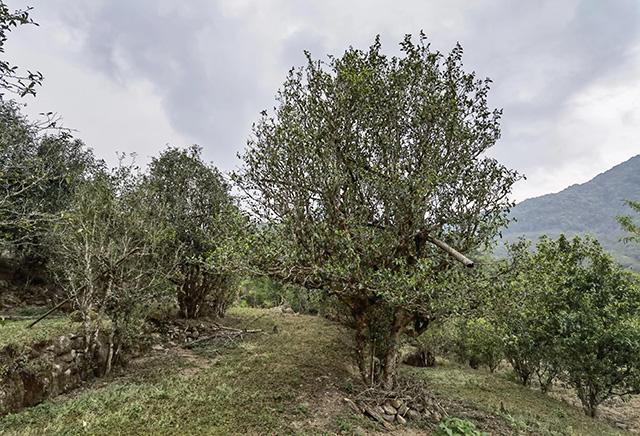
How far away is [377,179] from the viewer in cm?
970

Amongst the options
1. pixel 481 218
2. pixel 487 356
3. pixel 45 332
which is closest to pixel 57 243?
pixel 45 332

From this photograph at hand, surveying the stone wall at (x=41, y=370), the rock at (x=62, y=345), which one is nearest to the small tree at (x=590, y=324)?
the stone wall at (x=41, y=370)

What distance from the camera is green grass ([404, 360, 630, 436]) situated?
11375 mm

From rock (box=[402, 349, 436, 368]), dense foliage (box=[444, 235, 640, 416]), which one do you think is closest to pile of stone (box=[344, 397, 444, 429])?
dense foliage (box=[444, 235, 640, 416])

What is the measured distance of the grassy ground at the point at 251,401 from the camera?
7453 millimetres

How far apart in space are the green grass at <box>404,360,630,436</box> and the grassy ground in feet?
0.22

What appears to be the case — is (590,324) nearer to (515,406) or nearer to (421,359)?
(515,406)

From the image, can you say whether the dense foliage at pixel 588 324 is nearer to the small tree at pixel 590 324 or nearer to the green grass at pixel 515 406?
the small tree at pixel 590 324

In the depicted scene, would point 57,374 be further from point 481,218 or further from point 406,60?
point 406,60

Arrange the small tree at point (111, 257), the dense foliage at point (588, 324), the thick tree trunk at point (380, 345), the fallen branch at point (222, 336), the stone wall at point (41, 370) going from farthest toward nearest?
the fallen branch at point (222, 336), the dense foliage at point (588, 324), the thick tree trunk at point (380, 345), the small tree at point (111, 257), the stone wall at point (41, 370)

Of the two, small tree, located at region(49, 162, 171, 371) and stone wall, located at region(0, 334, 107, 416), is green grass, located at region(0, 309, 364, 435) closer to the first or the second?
stone wall, located at region(0, 334, 107, 416)

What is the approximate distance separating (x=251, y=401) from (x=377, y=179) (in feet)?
26.8

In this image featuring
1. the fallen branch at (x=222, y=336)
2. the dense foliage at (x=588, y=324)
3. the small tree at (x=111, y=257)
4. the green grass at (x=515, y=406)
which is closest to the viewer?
the small tree at (x=111, y=257)

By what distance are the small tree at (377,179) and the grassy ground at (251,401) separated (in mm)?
2872
